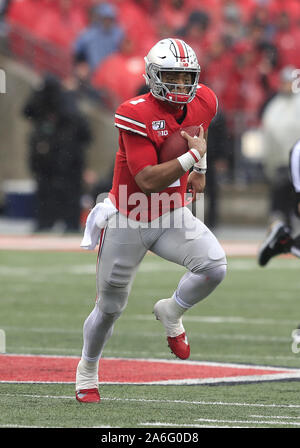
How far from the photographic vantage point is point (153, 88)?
655 centimetres

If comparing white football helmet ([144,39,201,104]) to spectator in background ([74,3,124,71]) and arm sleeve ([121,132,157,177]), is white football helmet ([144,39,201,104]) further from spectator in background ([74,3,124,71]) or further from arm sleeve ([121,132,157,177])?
spectator in background ([74,3,124,71])

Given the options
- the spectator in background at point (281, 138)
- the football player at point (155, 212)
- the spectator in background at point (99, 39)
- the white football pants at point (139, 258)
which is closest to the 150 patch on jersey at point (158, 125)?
the football player at point (155, 212)

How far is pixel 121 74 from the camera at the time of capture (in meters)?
19.2

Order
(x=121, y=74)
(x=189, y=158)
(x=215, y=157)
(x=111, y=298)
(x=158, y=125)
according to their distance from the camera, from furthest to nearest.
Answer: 1. (x=121, y=74)
2. (x=215, y=157)
3. (x=111, y=298)
4. (x=158, y=125)
5. (x=189, y=158)

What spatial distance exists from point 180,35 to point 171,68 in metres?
11.6

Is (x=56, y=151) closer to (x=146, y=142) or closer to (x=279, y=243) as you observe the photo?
(x=279, y=243)

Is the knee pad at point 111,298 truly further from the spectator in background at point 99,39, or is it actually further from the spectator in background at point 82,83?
the spectator in background at point 99,39

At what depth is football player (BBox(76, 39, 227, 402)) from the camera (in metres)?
6.46

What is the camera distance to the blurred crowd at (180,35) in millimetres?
17859

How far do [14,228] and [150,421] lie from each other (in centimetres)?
1415

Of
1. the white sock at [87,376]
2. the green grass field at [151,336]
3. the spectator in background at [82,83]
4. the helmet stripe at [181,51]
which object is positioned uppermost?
the spectator in background at [82,83]

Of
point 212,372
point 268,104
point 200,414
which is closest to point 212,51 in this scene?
point 268,104

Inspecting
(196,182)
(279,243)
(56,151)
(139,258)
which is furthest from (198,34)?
(139,258)
